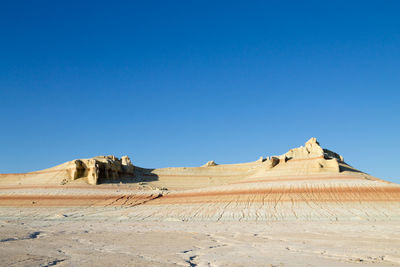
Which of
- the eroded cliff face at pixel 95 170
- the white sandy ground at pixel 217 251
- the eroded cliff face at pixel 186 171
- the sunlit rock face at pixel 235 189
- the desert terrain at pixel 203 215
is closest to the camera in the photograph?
the white sandy ground at pixel 217 251

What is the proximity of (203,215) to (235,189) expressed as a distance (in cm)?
797

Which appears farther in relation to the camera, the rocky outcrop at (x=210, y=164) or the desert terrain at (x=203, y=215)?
the rocky outcrop at (x=210, y=164)

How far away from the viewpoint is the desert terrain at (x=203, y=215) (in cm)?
1065

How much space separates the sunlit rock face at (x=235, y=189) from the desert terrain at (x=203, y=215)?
0.12 meters

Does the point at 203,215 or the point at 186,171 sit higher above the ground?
the point at 186,171

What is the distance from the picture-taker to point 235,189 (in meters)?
35.0

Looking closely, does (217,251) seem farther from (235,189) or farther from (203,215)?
(235,189)

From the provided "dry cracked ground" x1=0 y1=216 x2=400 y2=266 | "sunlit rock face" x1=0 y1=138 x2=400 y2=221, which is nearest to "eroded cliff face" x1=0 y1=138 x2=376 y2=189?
"sunlit rock face" x1=0 y1=138 x2=400 y2=221

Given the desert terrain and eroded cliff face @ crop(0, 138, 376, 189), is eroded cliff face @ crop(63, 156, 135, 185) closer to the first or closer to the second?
eroded cliff face @ crop(0, 138, 376, 189)

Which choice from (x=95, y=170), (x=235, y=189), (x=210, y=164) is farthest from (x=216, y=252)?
(x=210, y=164)

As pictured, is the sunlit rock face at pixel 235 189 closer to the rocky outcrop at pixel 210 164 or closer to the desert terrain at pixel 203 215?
the desert terrain at pixel 203 215

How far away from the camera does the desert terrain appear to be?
10.6 m

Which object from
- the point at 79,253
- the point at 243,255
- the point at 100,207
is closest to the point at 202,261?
the point at 243,255

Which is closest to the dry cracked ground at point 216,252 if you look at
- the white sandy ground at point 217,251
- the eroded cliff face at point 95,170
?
the white sandy ground at point 217,251
